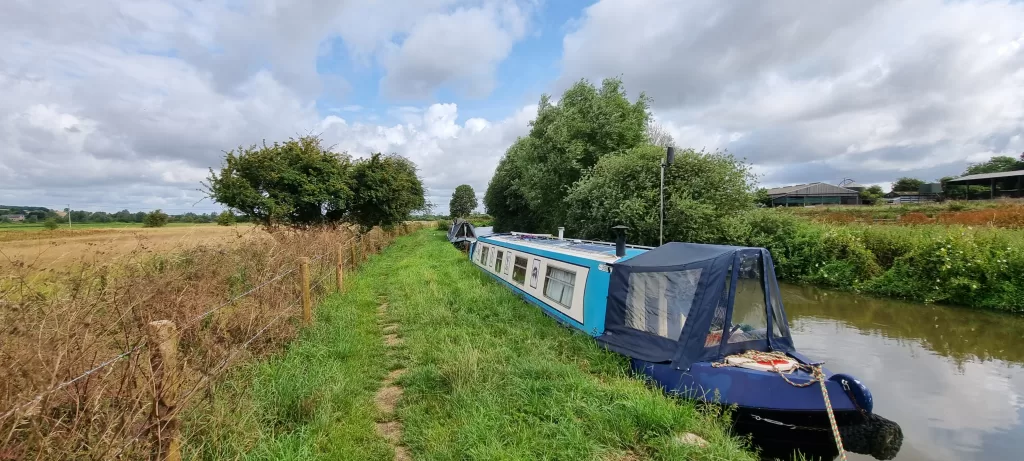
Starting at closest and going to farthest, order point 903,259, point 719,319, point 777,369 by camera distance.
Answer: point 777,369, point 719,319, point 903,259

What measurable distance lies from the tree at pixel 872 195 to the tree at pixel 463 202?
40.6m

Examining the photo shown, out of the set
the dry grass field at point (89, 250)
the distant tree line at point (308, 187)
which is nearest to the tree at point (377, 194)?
the distant tree line at point (308, 187)

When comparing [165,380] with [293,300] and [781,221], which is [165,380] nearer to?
[293,300]

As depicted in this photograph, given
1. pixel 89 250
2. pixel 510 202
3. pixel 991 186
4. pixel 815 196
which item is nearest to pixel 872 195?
pixel 815 196

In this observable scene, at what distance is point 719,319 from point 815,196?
2080 inches

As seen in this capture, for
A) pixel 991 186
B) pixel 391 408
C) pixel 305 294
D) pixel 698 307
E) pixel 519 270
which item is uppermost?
pixel 991 186

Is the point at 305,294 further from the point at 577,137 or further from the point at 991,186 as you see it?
the point at 991,186

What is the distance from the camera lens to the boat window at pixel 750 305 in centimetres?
480

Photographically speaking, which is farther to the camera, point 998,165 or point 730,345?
point 998,165

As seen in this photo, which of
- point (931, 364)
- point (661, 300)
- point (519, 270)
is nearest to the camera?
point (661, 300)

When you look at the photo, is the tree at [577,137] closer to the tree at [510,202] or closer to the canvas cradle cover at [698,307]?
the tree at [510,202]

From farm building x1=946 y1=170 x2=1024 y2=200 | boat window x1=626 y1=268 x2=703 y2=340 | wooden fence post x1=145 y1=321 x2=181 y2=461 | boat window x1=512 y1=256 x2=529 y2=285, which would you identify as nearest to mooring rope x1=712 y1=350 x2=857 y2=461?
boat window x1=626 y1=268 x2=703 y2=340

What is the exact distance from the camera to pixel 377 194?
1606 cm

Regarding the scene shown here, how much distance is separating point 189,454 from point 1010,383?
9422 millimetres
